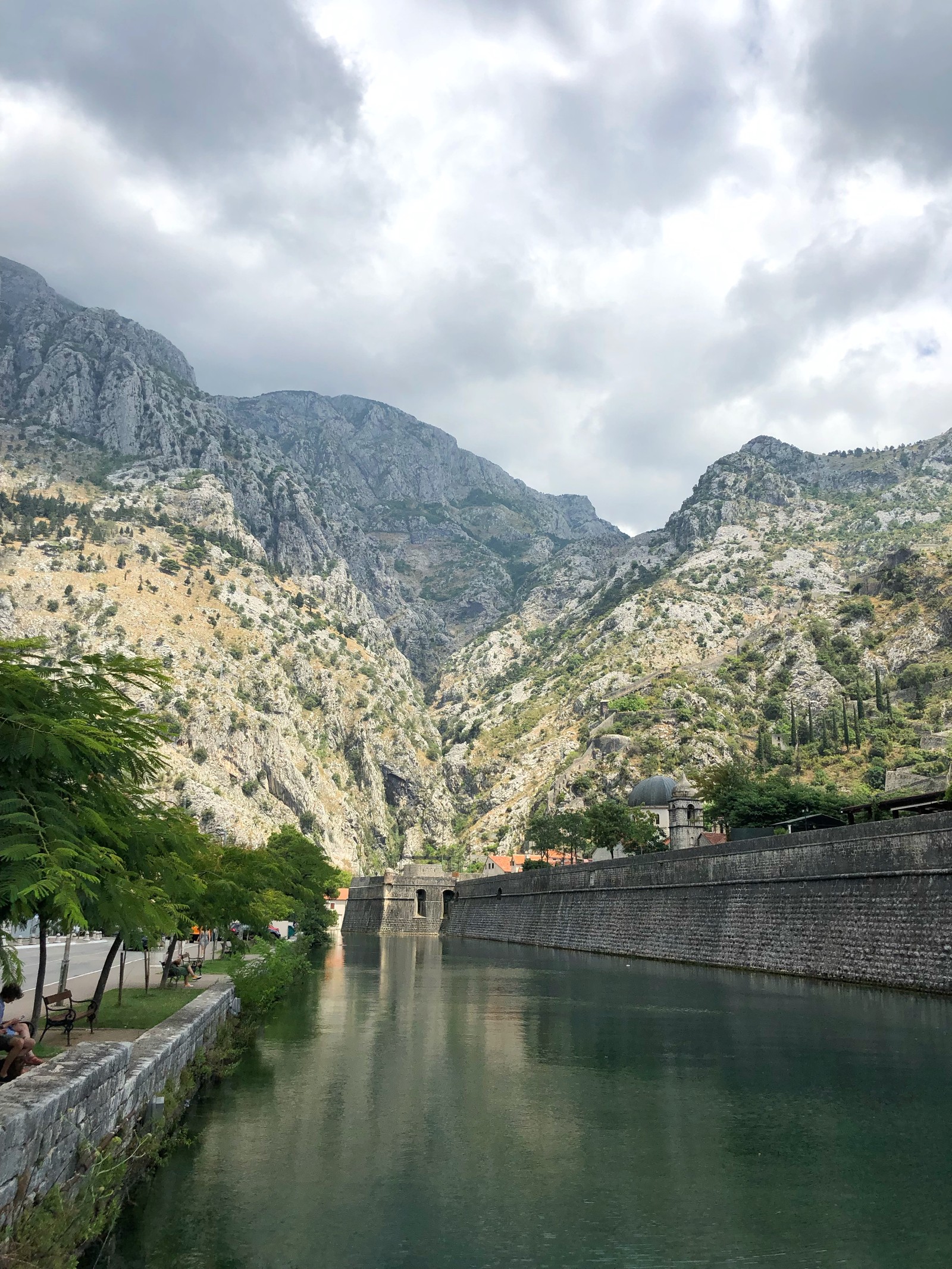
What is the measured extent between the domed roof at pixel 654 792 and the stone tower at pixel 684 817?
6159mm

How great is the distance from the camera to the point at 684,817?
260ft

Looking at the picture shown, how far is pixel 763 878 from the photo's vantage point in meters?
40.0

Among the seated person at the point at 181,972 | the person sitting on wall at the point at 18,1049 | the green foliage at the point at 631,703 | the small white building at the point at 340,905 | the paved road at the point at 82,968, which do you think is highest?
the green foliage at the point at 631,703

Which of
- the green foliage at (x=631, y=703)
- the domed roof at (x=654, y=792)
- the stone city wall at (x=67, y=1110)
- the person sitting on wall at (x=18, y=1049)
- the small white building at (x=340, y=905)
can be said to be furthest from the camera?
the green foliage at (x=631, y=703)

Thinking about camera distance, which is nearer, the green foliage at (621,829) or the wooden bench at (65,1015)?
the wooden bench at (65,1015)

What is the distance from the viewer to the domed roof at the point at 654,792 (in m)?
91.7

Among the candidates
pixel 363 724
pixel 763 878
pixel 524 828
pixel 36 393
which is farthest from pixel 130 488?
pixel 763 878

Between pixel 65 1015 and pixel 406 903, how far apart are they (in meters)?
93.1

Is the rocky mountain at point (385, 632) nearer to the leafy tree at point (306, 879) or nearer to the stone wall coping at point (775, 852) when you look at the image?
the leafy tree at point (306, 879)

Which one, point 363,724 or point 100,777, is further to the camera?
point 363,724

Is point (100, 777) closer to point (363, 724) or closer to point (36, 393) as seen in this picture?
point (363, 724)

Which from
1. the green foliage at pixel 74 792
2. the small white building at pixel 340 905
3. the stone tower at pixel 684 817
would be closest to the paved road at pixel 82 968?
the green foliage at pixel 74 792

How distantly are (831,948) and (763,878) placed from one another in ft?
19.1

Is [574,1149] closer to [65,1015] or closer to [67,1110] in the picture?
[67,1110]
